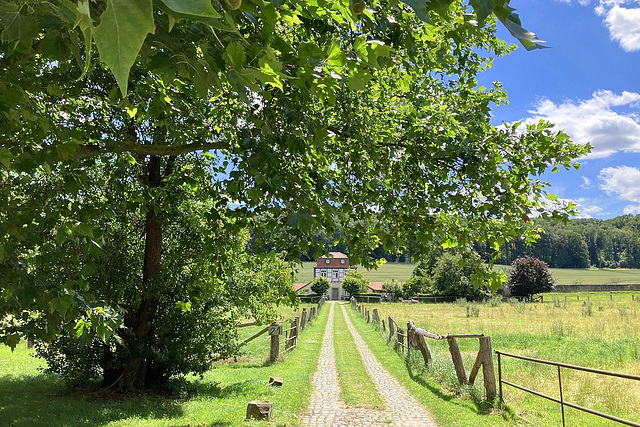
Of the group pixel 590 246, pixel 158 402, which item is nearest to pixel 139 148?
pixel 158 402

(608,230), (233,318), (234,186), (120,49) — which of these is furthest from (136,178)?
(608,230)

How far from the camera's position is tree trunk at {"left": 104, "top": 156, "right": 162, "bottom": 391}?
1050 cm

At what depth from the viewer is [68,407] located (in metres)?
9.11

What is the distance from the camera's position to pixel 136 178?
9484 mm

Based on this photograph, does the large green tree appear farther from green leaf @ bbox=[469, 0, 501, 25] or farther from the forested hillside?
the forested hillside

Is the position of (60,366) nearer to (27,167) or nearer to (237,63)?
(27,167)

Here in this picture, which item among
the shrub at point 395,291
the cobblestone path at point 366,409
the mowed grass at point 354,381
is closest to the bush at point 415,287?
the shrub at point 395,291

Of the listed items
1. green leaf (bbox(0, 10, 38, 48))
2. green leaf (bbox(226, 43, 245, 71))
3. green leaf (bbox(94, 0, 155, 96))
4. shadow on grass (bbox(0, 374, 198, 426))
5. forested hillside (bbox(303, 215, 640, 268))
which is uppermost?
forested hillside (bbox(303, 215, 640, 268))

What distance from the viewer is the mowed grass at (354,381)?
9.52m

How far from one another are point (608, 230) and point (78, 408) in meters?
178

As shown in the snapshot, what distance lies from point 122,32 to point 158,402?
10805 mm

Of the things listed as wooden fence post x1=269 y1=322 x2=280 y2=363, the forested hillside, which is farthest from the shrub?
wooden fence post x1=269 y1=322 x2=280 y2=363

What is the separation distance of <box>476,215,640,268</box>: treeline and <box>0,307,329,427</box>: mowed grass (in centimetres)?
11178

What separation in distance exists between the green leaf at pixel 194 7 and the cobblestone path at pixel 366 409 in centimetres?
834
